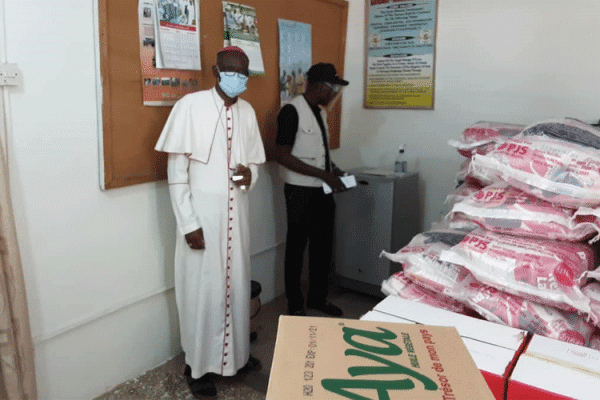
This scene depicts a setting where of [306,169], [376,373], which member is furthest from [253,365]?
[376,373]

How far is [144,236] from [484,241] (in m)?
1.57

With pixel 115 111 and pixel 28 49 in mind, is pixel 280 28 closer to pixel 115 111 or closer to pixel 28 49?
pixel 115 111

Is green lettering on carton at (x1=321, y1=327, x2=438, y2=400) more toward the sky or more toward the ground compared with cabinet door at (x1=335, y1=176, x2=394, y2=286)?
more toward the sky

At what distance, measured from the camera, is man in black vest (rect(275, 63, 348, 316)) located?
292 centimetres

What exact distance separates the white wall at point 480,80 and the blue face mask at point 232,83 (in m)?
1.69

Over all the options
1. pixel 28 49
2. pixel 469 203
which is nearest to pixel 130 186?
pixel 28 49

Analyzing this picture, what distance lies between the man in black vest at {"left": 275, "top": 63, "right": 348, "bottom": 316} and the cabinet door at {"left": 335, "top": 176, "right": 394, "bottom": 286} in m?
0.24

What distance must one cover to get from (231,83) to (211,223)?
637 millimetres

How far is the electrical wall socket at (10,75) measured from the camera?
5.74ft

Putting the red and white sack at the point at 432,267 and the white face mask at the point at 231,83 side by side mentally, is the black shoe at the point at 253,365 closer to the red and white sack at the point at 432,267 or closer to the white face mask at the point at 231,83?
the red and white sack at the point at 432,267

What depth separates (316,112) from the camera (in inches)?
120

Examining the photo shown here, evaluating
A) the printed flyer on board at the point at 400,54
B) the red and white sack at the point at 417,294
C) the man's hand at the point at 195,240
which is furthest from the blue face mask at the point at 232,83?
the printed flyer on board at the point at 400,54

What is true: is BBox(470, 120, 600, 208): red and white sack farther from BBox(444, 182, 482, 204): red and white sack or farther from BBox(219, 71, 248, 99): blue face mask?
BBox(219, 71, 248, 99): blue face mask

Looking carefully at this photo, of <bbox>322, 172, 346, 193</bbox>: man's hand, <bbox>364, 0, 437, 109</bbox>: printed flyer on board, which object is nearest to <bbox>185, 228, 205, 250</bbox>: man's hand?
<bbox>322, 172, 346, 193</bbox>: man's hand
